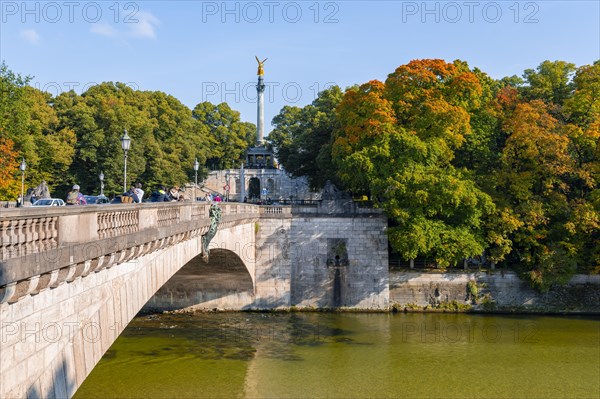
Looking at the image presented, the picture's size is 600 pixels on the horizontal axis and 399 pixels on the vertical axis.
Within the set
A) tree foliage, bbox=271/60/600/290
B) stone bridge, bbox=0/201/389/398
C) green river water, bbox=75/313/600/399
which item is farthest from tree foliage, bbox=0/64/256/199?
tree foliage, bbox=271/60/600/290

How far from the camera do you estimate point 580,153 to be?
2812cm

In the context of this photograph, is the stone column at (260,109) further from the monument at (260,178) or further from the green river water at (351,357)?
the green river water at (351,357)

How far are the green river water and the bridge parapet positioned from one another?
8.29 meters

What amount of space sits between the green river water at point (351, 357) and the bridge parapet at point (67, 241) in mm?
8291

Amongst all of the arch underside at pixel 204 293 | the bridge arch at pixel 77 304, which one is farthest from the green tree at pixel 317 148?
the bridge arch at pixel 77 304

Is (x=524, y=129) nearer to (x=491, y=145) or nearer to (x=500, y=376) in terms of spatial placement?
(x=491, y=145)

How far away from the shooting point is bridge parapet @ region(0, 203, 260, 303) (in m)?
5.39

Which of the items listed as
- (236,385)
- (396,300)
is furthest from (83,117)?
(236,385)

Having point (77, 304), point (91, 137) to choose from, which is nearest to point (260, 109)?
point (91, 137)

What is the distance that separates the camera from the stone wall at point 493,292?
27.4 metres

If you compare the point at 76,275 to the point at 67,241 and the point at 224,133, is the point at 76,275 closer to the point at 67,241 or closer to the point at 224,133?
the point at 67,241

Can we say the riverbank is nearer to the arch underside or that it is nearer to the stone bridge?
the arch underside

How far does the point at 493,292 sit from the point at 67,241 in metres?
25.2

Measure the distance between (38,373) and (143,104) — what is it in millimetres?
53119
